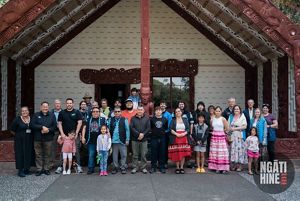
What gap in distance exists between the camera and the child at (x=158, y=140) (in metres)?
7.91

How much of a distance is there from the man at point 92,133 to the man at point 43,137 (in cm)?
68

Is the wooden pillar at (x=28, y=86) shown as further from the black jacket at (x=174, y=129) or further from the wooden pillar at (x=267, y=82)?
the wooden pillar at (x=267, y=82)

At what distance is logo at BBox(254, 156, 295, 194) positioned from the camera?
21.9 feet

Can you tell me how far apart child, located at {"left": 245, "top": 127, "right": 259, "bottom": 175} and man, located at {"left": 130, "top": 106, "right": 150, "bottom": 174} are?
2.08 metres

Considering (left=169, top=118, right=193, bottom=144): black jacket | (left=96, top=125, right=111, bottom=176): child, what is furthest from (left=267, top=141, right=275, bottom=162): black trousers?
(left=96, top=125, right=111, bottom=176): child

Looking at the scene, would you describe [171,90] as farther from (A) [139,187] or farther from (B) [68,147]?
(A) [139,187]

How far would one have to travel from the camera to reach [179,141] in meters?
7.82

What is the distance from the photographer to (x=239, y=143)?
7984 mm

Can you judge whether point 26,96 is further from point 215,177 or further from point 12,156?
point 215,177

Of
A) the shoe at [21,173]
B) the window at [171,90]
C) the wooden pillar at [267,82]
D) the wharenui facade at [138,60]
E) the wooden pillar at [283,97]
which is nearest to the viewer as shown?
the shoe at [21,173]

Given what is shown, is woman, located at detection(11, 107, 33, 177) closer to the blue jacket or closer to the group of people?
the group of people

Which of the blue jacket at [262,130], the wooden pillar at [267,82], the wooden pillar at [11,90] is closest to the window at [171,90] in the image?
the wooden pillar at [267,82]

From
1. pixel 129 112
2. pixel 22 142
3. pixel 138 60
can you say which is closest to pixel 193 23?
pixel 138 60

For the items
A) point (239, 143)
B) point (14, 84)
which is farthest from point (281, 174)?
point (14, 84)
